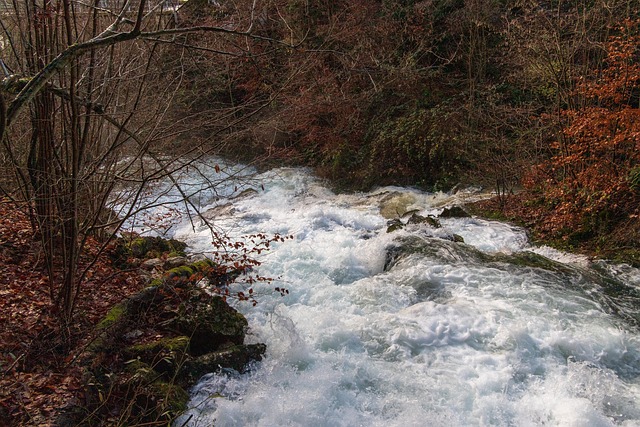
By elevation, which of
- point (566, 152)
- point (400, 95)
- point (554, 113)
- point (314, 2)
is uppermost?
point (314, 2)

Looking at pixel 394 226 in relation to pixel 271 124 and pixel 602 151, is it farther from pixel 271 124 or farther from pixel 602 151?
pixel 271 124

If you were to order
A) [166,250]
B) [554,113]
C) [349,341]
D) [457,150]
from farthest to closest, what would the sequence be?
1. [457,150]
2. [554,113]
3. [166,250]
4. [349,341]

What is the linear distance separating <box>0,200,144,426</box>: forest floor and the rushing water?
3.61 feet

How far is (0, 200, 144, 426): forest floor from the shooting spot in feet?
12.1

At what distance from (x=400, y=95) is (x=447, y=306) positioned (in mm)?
10259

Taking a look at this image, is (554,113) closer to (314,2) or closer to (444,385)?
(444,385)

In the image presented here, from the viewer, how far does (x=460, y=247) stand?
8.02m

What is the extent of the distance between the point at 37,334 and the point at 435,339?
4.23 meters

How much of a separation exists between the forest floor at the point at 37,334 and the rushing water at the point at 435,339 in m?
1.10

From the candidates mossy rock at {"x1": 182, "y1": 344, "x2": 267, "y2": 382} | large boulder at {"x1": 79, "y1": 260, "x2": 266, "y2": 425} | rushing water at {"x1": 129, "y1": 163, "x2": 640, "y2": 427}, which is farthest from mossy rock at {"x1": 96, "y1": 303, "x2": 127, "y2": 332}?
rushing water at {"x1": 129, "y1": 163, "x2": 640, "y2": 427}

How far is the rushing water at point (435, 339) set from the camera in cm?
441

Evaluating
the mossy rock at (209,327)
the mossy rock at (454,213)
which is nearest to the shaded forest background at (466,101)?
the mossy rock at (454,213)

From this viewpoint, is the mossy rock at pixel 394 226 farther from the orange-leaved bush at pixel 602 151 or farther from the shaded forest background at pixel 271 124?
the orange-leaved bush at pixel 602 151

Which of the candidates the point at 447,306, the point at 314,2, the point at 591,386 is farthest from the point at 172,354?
the point at 314,2
